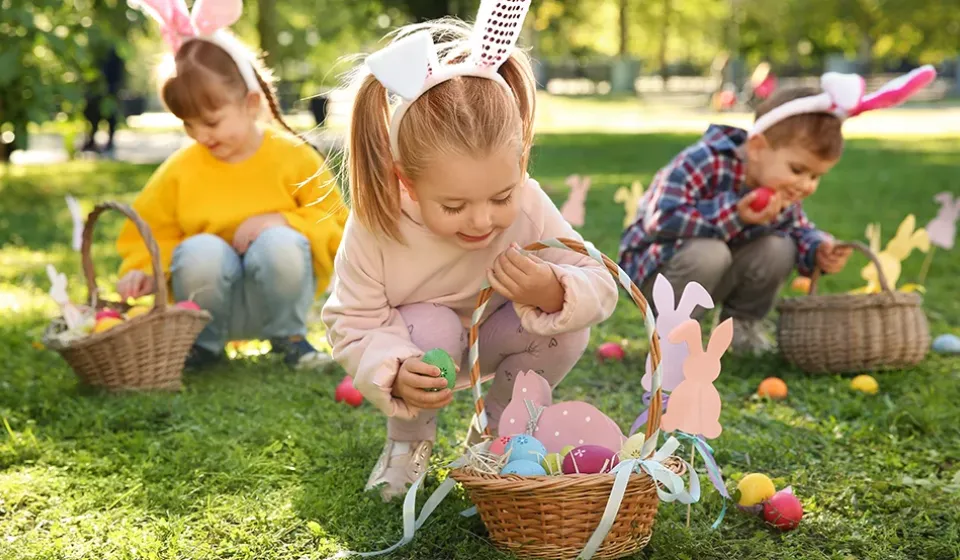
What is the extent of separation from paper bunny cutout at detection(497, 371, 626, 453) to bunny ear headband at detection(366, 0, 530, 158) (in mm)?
588

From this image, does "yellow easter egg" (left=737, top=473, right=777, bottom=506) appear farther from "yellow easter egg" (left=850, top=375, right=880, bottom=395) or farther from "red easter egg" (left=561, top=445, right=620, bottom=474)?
"yellow easter egg" (left=850, top=375, right=880, bottom=395)

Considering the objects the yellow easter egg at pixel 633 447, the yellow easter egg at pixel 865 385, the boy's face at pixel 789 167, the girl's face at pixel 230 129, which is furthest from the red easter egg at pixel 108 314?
the yellow easter egg at pixel 865 385

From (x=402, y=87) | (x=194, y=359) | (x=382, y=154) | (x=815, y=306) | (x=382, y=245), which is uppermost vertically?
(x=402, y=87)

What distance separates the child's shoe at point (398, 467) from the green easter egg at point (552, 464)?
0.40m

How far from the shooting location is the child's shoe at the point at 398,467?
7.66ft

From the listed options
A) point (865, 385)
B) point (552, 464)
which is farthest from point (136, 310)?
point (865, 385)

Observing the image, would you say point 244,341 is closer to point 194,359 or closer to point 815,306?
point 194,359

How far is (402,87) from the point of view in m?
2.00

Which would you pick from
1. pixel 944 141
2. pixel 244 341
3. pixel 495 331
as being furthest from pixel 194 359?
pixel 944 141

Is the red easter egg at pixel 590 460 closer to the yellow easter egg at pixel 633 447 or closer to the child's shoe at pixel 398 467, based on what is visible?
the yellow easter egg at pixel 633 447

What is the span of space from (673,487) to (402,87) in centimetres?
90

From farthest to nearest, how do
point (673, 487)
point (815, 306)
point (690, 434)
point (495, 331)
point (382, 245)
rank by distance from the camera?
point (815, 306)
point (495, 331)
point (382, 245)
point (690, 434)
point (673, 487)

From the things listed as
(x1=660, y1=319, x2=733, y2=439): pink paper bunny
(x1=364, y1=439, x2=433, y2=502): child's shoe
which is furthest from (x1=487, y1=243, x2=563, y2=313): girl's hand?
(x1=364, y1=439, x2=433, y2=502): child's shoe

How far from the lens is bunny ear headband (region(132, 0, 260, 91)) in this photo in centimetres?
337
